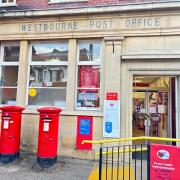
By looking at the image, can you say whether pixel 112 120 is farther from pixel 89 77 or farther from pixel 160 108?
pixel 160 108

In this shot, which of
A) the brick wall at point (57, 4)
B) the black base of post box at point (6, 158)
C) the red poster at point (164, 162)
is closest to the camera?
the red poster at point (164, 162)

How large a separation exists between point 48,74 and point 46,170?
3429 mm

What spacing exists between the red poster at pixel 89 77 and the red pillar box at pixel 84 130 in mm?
1104

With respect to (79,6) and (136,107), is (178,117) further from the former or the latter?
(79,6)

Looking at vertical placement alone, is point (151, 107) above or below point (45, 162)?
above

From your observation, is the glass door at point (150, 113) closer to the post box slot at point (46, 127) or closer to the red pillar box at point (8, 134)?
the post box slot at point (46, 127)

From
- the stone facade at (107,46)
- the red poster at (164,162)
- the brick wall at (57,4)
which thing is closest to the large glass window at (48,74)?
the stone facade at (107,46)

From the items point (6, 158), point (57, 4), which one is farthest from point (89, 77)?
point (6, 158)

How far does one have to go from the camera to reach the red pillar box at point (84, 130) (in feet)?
26.4

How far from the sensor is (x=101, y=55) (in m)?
8.34

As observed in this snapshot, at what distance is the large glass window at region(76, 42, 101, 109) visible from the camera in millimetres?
8391

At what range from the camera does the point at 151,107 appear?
1004cm

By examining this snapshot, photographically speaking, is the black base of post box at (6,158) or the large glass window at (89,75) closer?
the black base of post box at (6,158)

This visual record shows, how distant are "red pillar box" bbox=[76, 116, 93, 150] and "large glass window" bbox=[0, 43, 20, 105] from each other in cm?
272
